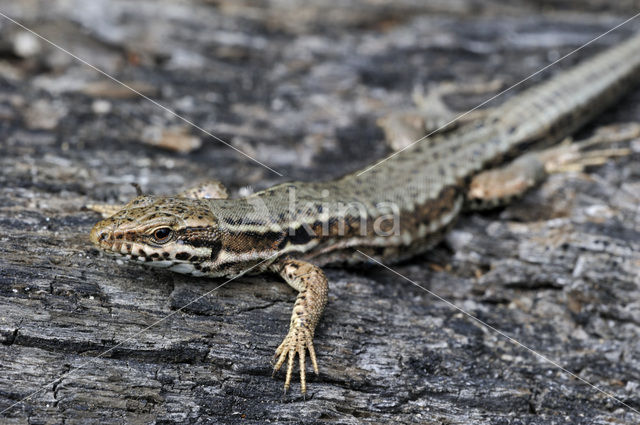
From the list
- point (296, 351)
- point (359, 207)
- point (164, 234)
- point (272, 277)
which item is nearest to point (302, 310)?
point (296, 351)

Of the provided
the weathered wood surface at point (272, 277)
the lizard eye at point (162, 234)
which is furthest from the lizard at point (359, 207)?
the weathered wood surface at point (272, 277)

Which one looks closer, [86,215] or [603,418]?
[603,418]

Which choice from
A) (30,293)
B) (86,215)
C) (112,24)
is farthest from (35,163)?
(112,24)

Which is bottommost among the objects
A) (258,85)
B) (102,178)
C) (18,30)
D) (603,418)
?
(603,418)

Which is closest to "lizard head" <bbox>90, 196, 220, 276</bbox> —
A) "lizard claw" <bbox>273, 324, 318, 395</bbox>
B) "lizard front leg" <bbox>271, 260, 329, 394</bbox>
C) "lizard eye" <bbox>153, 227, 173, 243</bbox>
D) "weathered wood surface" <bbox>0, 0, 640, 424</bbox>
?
"lizard eye" <bbox>153, 227, 173, 243</bbox>

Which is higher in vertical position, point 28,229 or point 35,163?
point 35,163

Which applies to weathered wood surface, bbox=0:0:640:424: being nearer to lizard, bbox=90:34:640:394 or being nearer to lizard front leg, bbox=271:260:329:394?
lizard front leg, bbox=271:260:329:394

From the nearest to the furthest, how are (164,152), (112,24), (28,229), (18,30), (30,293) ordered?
(30,293) < (28,229) < (164,152) < (18,30) < (112,24)

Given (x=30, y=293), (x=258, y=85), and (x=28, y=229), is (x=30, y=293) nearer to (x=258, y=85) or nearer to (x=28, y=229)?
(x=28, y=229)
